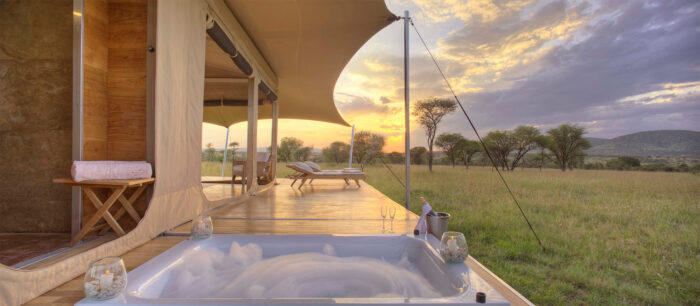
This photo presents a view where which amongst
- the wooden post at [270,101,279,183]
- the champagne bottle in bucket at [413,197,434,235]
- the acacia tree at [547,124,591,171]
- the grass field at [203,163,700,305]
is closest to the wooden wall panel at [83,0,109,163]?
the champagne bottle in bucket at [413,197,434,235]

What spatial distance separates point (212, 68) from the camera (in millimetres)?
5172

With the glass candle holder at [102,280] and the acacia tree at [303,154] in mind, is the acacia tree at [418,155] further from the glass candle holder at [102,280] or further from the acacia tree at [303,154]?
the glass candle holder at [102,280]

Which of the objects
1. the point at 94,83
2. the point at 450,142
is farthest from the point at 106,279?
the point at 450,142

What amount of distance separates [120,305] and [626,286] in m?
4.22

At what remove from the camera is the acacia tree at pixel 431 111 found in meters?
Result: 15.7

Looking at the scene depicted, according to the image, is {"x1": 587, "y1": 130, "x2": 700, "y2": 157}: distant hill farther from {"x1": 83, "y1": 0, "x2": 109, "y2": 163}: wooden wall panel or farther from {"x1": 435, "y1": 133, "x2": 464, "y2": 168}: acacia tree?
{"x1": 83, "y1": 0, "x2": 109, "y2": 163}: wooden wall panel

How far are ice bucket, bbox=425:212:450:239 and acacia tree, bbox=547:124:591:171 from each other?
61.7 feet

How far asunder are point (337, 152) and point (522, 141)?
11365 mm

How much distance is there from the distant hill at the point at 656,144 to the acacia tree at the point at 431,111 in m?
6.98

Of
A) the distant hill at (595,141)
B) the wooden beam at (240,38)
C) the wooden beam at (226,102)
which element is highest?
the wooden beam at (240,38)

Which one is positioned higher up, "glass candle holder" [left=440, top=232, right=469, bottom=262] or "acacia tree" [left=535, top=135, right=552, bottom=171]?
"acacia tree" [left=535, top=135, right=552, bottom=171]

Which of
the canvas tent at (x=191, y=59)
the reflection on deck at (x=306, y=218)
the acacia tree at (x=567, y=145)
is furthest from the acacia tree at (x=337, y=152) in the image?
the reflection on deck at (x=306, y=218)

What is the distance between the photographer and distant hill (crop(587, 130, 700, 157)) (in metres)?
7.86

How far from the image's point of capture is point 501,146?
1875 centimetres
